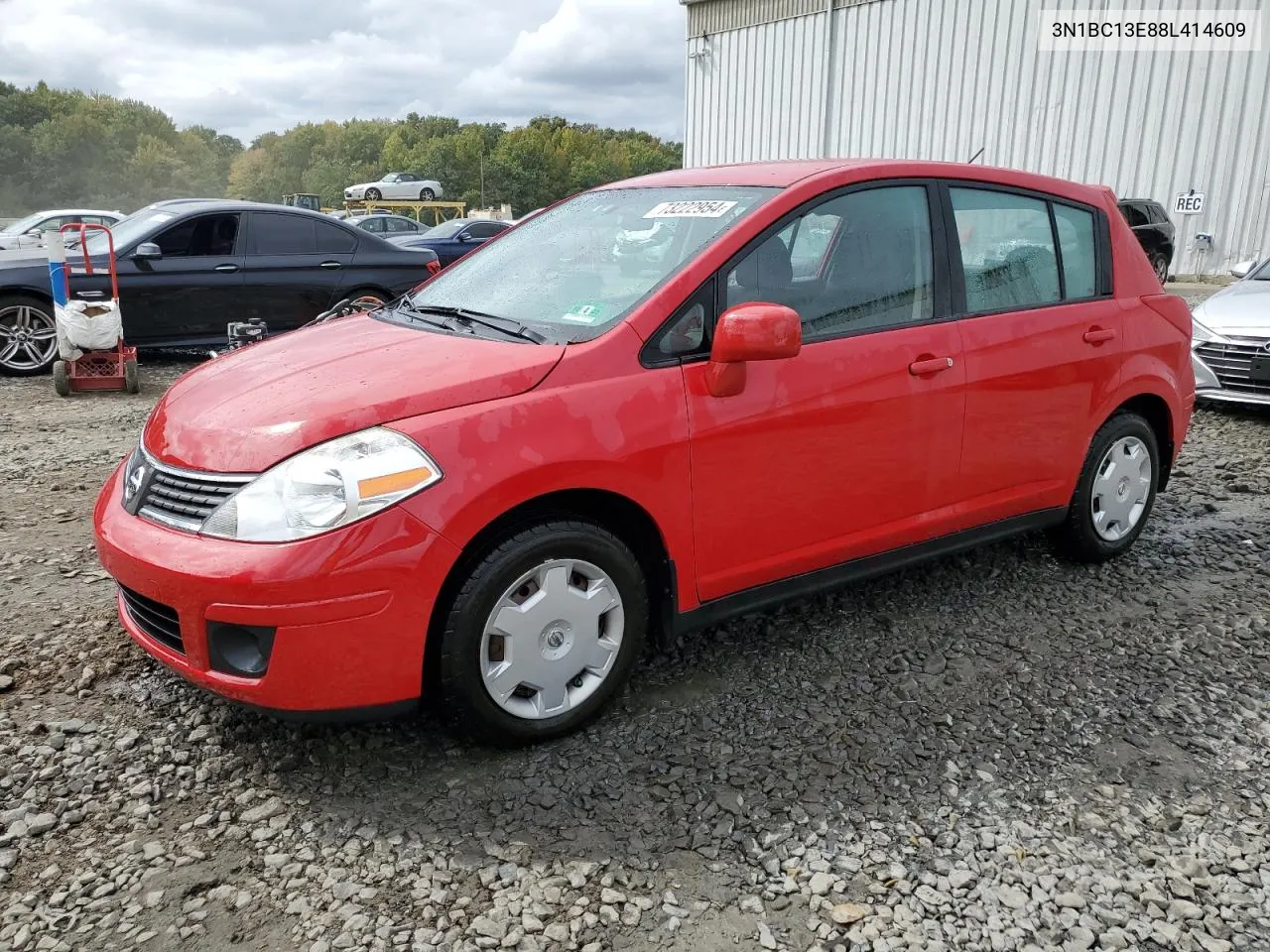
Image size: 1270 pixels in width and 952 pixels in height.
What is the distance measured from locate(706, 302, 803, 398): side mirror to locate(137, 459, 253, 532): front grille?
52.2 inches

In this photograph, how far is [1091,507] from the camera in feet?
13.7

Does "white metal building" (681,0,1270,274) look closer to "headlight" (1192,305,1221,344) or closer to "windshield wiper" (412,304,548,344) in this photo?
"headlight" (1192,305,1221,344)

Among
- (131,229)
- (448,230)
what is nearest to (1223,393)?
(131,229)

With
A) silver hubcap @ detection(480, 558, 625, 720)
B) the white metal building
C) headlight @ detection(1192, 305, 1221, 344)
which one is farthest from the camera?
the white metal building

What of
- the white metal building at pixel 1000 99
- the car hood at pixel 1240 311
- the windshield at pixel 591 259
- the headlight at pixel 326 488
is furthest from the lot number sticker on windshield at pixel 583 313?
the white metal building at pixel 1000 99

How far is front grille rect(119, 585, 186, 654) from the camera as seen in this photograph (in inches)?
103

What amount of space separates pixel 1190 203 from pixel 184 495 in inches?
896

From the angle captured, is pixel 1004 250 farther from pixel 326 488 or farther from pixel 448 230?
pixel 448 230

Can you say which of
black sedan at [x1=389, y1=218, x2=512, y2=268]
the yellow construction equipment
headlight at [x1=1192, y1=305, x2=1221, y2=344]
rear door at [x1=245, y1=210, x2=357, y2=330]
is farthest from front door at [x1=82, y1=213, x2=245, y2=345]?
the yellow construction equipment

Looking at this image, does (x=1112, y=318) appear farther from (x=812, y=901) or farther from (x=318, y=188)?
(x=318, y=188)

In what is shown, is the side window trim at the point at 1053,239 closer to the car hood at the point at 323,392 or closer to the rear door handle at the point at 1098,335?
the rear door handle at the point at 1098,335

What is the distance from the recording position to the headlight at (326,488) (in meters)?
2.46

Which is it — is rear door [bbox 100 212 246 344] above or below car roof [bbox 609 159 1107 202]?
below

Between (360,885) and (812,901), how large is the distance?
3.45 feet
